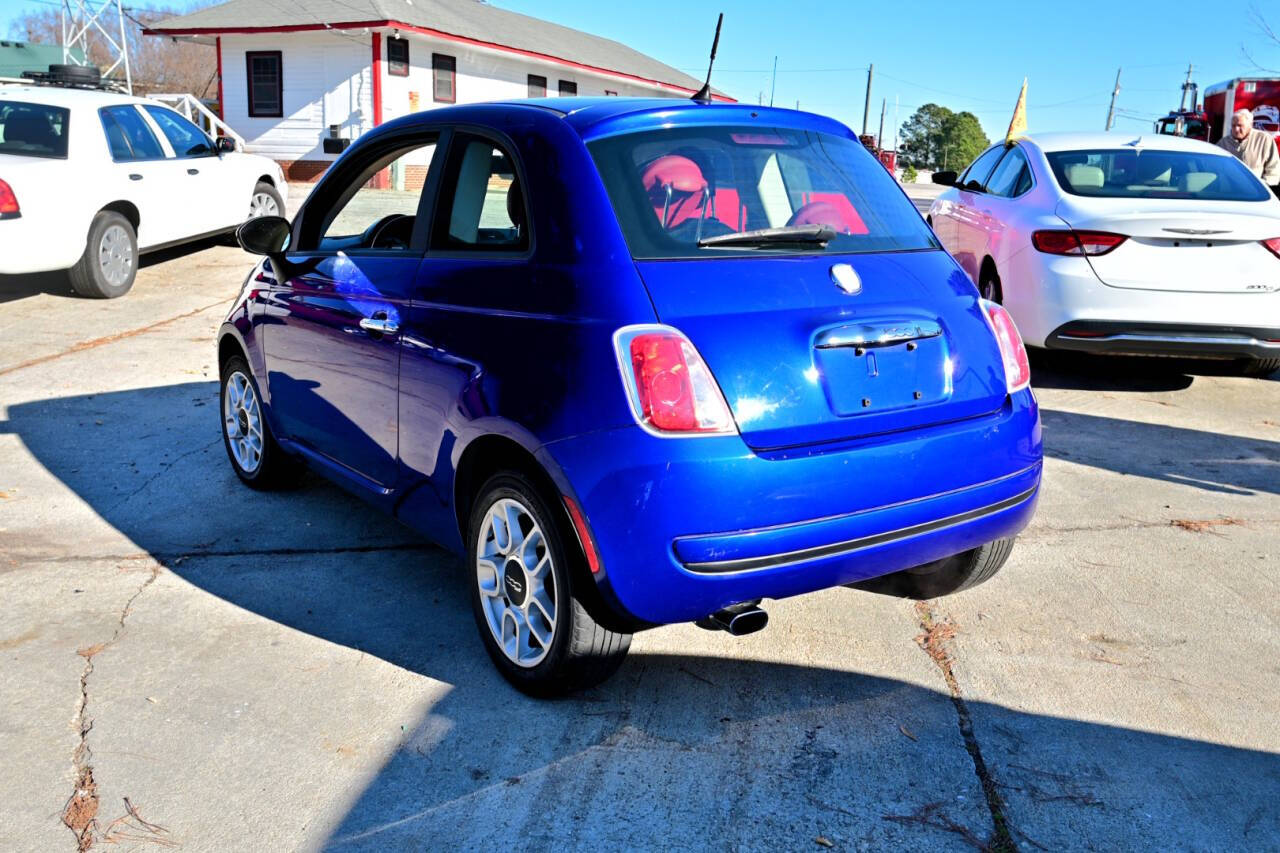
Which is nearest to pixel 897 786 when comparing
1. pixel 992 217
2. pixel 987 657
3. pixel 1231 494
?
pixel 987 657

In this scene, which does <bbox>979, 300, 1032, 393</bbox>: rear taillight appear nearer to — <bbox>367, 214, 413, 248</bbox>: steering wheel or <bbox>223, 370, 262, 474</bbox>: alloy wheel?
<bbox>367, 214, 413, 248</bbox>: steering wheel

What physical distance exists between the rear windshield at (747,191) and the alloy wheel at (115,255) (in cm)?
834

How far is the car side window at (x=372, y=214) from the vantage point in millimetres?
4176

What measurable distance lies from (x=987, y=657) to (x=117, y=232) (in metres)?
9.32

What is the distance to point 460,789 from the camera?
300 centimetres

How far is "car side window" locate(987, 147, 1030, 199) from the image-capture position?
8266 millimetres

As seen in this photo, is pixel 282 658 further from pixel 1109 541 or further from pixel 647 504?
pixel 1109 541

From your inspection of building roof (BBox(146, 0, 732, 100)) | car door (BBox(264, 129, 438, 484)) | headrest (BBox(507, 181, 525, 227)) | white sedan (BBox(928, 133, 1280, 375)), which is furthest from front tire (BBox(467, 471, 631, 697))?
building roof (BBox(146, 0, 732, 100))

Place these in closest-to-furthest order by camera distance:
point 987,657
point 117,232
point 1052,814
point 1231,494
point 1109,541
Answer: point 1052,814
point 987,657
point 1109,541
point 1231,494
point 117,232

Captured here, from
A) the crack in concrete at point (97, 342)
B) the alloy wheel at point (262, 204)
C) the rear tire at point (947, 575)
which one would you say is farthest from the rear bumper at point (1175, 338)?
the alloy wheel at point (262, 204)

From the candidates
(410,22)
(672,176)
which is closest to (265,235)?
(672,176)

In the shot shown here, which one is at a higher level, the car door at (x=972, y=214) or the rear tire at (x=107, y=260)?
the car door at (x=972, y=214)

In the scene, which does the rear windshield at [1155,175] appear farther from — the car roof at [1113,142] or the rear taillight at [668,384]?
the rear taillight at [668,384]

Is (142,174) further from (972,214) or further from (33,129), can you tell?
(972,214)
